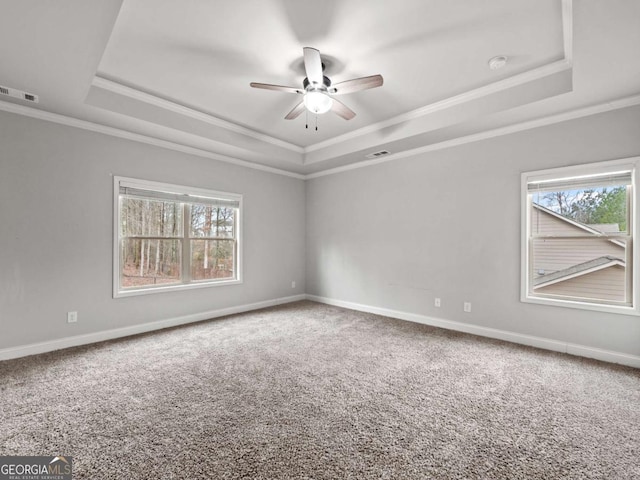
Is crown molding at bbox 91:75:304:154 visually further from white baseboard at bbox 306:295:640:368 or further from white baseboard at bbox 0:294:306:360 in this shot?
white baseboard at bbox 306:295:640:368

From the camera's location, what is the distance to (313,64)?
239 centimetres

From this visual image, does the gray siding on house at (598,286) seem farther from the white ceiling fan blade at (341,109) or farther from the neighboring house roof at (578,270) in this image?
the white ceiling fan blade at (341,109)

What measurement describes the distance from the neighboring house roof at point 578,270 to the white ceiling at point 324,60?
158cm

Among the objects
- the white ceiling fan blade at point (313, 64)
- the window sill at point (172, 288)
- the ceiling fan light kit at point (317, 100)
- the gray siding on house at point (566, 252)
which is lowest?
the window sill at point (172, 288)

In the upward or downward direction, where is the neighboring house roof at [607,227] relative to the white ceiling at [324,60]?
downward

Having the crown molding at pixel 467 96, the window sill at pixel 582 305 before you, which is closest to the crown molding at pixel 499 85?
the crown molding at pixel 467 96

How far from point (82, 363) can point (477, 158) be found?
16.6 ft

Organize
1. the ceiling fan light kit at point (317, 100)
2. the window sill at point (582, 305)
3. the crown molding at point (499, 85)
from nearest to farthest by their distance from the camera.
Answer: the crown molding at point (499, 85), the ceiling fan light kit at point (317, 100), the window sill at point (582, 305)

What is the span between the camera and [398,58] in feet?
8.97

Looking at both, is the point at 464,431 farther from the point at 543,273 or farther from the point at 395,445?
the point at 543,273

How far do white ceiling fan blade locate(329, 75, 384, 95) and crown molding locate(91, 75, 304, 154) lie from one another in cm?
202

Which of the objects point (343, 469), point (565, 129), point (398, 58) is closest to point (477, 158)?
point (565, 129)

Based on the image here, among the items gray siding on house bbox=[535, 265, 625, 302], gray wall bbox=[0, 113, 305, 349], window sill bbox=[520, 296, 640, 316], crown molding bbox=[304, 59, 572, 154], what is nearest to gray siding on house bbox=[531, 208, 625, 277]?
gray siding on house bbox=[535, 265, 625, 302]

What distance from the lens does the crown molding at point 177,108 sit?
3.11 meters
